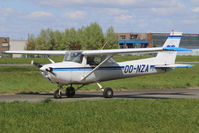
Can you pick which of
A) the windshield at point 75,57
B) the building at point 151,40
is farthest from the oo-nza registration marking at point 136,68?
the building at point 151,40

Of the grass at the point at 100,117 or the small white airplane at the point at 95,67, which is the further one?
the small white airplane at the point at 95,67

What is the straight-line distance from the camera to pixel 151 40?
162250 millimetres

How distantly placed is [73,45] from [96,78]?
101137mm

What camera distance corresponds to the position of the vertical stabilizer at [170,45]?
19.7 metres

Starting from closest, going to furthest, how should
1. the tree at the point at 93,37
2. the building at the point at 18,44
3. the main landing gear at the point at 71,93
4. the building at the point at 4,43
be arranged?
the main landing gear at the point at 71,93 < the tree at the point at 93,37 < the building at the point at 4,43 < the building at the point at 18,44

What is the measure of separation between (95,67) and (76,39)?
105111 mm

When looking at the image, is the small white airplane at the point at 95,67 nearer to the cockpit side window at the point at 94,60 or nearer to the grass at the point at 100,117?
the cockpit side window at the point at 94,60

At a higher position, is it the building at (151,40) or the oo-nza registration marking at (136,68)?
the building at (151,40)

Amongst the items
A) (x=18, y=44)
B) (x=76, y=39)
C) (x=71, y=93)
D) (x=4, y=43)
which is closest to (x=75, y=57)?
(x=71, y=93)

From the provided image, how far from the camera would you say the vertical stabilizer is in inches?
774

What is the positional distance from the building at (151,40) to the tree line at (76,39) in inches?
1543

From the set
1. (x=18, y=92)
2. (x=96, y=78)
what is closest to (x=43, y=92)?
(x=18, y=92)

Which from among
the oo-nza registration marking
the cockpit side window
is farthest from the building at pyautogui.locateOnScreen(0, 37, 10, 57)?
the cockpit side window

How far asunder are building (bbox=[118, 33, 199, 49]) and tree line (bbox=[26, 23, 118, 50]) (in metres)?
39.2
